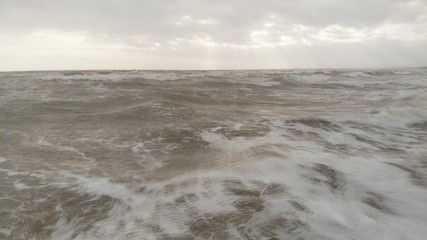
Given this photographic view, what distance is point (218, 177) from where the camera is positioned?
5117 mm

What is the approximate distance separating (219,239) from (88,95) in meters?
14.2

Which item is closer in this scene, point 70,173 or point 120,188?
point 120,188

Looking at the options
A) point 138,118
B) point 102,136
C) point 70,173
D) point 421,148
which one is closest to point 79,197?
point 70,173

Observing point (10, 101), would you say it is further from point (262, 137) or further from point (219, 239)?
point (219, 239)

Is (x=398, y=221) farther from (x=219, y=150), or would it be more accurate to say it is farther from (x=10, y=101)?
(x=10, y=101)

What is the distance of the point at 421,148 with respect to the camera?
21.9 feet

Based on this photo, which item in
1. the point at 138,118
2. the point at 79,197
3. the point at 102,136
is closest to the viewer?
the point at 79,197

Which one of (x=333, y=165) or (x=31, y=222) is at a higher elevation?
(x=333, y=165)

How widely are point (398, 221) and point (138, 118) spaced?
792cm

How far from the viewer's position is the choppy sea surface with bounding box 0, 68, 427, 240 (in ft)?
12.4

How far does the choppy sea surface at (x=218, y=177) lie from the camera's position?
3793 millimetres

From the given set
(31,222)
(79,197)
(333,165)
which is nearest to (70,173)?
(79,197)

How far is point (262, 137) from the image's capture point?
7.45 meters

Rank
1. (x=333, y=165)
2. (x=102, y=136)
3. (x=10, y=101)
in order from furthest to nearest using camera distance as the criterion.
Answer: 1. (x=10, y=101)
2. (x=102, y=136)
3. (x=333, y=165)
